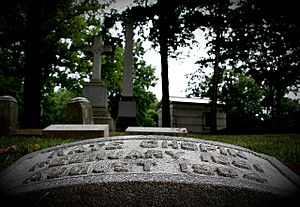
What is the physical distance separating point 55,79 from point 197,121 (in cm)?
1093

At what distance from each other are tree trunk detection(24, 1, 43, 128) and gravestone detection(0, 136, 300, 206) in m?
12.6

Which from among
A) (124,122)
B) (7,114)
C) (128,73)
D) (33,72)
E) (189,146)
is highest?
(33,72)

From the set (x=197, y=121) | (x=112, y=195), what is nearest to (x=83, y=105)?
(x=112, y=195)

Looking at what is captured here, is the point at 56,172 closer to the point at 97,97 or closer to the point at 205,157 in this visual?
the point at 205,157

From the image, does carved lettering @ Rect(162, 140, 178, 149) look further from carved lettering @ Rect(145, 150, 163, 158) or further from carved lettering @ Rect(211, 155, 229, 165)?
carved lettering @ Rect(211, 155, 229, 165)

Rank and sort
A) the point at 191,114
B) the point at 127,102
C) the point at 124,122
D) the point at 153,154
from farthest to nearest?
the point at 191,114 → the point at 127,102 → the point at 124,122 → the point at 153,154

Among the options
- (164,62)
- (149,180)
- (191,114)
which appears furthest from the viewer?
(191,114)

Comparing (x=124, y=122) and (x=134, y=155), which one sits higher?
(x=134, y=155)

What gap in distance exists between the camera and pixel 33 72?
578 inches

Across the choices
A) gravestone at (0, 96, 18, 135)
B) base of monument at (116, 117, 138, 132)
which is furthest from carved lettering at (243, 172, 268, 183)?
base of monument at (116, 117, 138, 132)

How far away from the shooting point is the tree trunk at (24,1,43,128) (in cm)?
1431

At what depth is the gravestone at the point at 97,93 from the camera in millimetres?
11953

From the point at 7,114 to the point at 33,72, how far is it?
23.6 feet

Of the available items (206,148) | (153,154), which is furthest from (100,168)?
(206,148)
